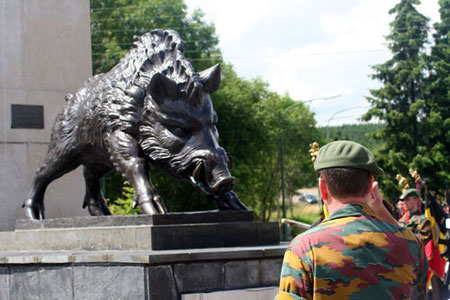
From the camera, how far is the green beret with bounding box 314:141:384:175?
3.21 metres

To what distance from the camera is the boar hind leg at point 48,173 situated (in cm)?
826

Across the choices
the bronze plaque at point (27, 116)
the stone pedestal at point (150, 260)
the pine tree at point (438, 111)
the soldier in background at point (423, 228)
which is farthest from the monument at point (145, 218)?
the pine tree at point (438, 111)

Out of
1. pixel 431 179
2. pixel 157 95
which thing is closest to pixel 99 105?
pixel 157 95

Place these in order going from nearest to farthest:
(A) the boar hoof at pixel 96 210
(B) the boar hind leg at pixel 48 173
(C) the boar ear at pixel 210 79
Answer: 1. (C) the boar ear at pixel 210 79
2. (B) the boar hind leg at pixel 48 173
3. (A) the boar hoof at pixel 96 210

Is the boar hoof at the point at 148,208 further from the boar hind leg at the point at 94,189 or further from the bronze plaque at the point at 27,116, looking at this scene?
the bronze plaque at the point at 27,116

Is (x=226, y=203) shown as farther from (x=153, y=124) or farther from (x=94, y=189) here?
(x=94, y=189)

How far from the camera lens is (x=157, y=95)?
712cm

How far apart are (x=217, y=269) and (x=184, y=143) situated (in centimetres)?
148

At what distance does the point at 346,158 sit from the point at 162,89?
410cm

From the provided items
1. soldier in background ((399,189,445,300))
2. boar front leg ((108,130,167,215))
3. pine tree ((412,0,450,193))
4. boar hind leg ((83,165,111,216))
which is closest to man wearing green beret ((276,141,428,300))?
boar front leg ((108,130,167,215))

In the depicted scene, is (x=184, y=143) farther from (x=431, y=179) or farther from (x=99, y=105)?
(x=431, y=179)

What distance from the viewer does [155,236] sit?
20.3ft

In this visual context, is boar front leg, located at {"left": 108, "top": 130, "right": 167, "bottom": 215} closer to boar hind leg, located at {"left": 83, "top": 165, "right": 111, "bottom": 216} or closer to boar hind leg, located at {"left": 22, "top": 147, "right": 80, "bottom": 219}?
boar hind leg, located at {"left": 22, "top": 147, "right": 80, "bottom": 219}

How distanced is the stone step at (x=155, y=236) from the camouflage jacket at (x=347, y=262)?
324 cm
